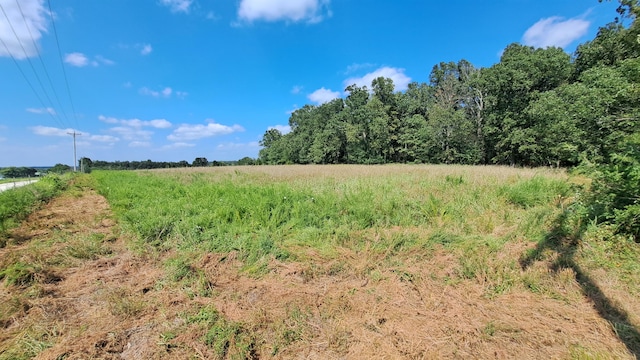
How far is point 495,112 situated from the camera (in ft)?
89.6

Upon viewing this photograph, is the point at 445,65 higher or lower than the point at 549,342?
higher

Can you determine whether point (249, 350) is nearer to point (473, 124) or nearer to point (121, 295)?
point (121, 295)

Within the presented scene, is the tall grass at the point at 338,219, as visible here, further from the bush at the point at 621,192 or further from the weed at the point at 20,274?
the weed at the point at 20,274

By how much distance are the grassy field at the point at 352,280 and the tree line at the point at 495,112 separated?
9.38ft

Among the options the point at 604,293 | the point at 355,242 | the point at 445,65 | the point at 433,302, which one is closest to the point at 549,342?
the point at 433,302

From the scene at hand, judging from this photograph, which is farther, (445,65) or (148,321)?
(445,65)

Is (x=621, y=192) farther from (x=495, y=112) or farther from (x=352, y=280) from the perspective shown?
(x=495, y=112)

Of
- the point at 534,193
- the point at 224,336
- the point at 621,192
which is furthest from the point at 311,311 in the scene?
the point at 534,193

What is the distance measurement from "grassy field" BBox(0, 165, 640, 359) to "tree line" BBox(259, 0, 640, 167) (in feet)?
9.38

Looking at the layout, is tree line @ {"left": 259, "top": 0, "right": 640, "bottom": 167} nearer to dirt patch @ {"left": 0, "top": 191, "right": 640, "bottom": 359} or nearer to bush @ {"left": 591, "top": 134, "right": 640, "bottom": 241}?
bush @ {"left": 591, "top": 134, "right": 640, "bottom": 241}

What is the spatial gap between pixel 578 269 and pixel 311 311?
12.8 ft

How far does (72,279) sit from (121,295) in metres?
1.20

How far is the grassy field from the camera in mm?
2391

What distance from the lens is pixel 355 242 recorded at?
449 cm
